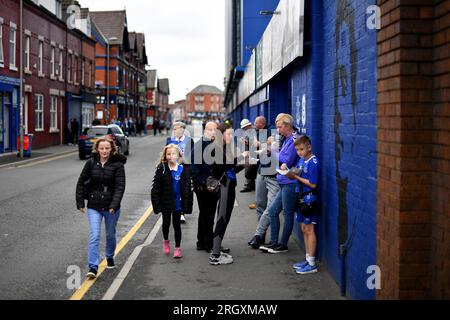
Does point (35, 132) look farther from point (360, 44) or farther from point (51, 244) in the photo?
point (360, 44)

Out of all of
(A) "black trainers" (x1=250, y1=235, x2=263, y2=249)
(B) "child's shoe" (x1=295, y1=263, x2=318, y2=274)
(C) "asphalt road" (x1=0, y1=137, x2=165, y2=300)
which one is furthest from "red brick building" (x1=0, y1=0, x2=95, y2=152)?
(B) "child's shoe" (x1=295, y1=263, x2=318, y2=274)

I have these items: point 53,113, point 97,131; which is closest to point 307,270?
point 97,131

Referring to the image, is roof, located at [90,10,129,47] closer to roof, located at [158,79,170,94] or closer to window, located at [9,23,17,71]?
window, located at [9,23,17,71]

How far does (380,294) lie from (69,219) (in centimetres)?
775

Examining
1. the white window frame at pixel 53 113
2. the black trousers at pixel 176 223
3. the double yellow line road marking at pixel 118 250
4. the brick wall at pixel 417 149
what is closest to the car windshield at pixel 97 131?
the white window frame at pixel 53 113

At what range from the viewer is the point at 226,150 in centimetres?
823

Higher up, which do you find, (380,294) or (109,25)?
(109,25)

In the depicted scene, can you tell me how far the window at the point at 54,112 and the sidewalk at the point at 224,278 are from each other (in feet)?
103

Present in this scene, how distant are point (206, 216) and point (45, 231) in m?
3.21

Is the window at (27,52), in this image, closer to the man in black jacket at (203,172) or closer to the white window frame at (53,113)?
the white window frame at (53,113)

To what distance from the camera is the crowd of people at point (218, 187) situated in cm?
725

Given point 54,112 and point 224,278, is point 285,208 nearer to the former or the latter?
point 224,278

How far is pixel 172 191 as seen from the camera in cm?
824
